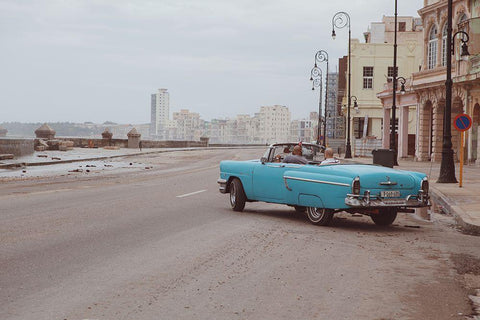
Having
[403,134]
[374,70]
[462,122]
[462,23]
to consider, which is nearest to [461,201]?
[462,122]

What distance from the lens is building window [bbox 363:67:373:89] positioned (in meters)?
69.5

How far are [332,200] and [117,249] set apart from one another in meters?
3.65

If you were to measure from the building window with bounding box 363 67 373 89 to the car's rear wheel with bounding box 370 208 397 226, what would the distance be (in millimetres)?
59602

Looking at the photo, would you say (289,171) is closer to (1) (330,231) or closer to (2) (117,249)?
(1) (330,231)

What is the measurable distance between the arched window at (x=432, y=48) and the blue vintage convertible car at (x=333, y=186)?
102 feet

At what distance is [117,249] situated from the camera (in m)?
8.07

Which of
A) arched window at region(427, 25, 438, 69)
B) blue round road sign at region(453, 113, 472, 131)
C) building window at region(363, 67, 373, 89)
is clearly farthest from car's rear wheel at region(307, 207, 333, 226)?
building window at region(363, 67, 373, 89)

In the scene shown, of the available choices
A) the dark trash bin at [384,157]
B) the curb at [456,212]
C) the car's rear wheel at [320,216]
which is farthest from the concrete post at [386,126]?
the car's rear wheel at [320,216]

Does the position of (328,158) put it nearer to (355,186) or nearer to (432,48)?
(355,186)

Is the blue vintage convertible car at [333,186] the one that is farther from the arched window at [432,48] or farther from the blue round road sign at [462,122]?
the arched window at [432,48]

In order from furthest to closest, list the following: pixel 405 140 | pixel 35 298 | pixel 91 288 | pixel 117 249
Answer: pixel 405 140 → pixel 117 249 → pixel 91 288 → pixel 35 298

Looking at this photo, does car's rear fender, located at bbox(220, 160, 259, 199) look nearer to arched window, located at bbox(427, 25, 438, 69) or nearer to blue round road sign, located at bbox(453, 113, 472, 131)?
blue round road sign, located at bbox(453, 113, 472, 131)

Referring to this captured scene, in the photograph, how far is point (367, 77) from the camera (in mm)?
69750

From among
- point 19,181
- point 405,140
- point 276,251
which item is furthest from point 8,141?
point 276,251
